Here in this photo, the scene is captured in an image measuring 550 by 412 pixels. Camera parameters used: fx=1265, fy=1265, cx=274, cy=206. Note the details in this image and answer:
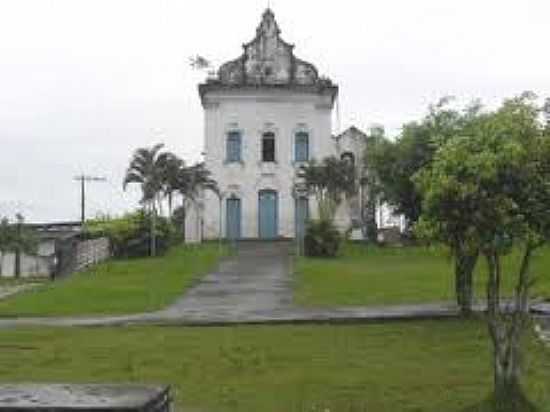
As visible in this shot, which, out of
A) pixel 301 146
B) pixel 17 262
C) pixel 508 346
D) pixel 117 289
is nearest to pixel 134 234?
pixel 301 146

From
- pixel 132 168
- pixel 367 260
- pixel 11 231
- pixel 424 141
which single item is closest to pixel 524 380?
pixel 424 141

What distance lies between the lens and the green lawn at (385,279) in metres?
30.5

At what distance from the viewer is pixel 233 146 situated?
6538cm

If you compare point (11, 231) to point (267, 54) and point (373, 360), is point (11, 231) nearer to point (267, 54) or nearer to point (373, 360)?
point (267, 54)

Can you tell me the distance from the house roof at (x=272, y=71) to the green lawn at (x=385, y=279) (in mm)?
16168

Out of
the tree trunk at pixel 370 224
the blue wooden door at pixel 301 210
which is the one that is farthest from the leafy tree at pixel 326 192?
the tree trunk at pixel 370 224

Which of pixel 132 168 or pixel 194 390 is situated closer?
pixel 194 390

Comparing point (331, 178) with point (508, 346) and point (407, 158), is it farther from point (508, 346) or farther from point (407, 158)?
point (508, 346)

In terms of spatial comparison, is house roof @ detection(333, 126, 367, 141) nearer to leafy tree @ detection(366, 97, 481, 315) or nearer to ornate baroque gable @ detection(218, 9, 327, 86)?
ornate baroque gable @ detection(218, 9, 327, 86)

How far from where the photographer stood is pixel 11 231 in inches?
2712

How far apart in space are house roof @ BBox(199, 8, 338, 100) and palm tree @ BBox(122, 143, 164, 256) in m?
8.88

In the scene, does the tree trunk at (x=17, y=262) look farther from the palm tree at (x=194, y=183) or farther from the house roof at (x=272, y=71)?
the house roof at (x=272, y=71)

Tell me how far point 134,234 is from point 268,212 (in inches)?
441

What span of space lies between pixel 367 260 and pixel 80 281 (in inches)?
527
